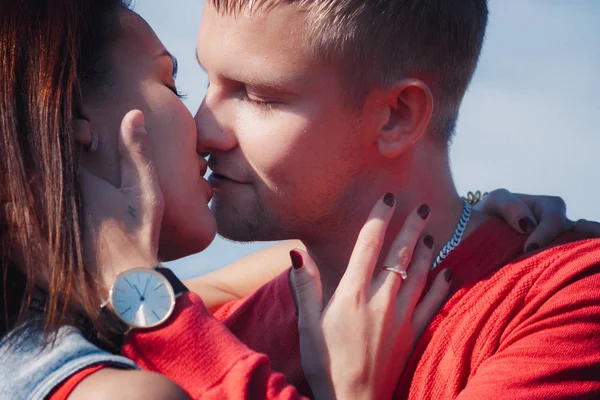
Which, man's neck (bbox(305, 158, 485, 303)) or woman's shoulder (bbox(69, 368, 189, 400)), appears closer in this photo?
woman's shoulder (bbox(69, 368, 189, 400))

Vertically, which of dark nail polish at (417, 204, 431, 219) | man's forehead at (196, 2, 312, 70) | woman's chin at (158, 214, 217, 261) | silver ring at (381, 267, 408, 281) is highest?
man's forehead at (196, 2, 312, 70)

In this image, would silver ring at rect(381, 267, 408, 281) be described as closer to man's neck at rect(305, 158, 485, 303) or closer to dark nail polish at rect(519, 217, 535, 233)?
man's neck at rect(305, 158, 485, 303)

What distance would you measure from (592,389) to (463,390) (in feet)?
1.27

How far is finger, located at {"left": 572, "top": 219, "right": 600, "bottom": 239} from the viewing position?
3.23 m

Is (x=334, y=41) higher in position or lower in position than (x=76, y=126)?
higher

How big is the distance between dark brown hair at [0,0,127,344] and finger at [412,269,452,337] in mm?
1174

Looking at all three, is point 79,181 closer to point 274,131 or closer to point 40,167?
point 40,167

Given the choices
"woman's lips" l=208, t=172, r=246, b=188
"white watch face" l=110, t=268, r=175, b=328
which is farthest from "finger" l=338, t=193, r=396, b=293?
"white watch face" l=110, t=268, r=175, b=328

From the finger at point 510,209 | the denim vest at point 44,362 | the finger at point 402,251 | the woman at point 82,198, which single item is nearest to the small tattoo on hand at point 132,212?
the woman at point 82,198

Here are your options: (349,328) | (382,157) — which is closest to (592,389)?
(349,328)

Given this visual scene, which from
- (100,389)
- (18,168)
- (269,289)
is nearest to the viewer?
(100,389)

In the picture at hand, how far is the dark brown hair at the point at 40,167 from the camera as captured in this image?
2.27 metres

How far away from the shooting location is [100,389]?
196 centimetres

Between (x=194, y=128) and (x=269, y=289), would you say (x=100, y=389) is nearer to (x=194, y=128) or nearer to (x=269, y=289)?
(x=194, y=128)
